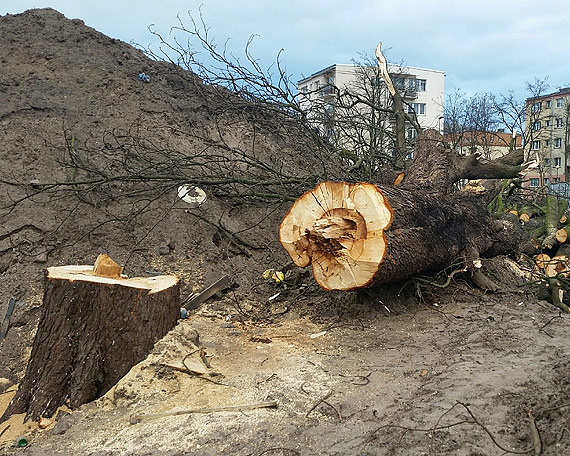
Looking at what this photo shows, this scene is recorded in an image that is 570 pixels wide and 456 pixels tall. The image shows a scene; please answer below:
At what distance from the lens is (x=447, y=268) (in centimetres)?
571

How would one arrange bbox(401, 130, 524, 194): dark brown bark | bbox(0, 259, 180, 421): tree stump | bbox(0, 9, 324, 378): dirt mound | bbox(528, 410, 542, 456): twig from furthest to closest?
bbox(0, 9, 324, 378): dirt mound → bbox(401, 130, 524, 194): dark brown bark → bbox(0, 259, 180, 421): tree stump → bbox(528, 410, 542, 456): twig

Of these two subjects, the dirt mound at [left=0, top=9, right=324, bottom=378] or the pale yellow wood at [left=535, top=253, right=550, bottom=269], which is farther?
the pale yellow wood at [left=535, top=253, right=550, bottom=269]

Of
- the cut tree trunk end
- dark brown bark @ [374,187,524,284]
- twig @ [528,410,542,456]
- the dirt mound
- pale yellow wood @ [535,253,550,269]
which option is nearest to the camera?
twig @ [528,410,542,456]

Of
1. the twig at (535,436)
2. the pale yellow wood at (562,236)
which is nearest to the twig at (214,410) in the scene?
the twig at (535,436)

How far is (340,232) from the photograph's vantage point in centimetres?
475

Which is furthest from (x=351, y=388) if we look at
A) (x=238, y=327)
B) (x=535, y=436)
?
(x=238, y=327)

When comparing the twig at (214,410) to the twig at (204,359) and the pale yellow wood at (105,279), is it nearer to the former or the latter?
the twig at (204,359)

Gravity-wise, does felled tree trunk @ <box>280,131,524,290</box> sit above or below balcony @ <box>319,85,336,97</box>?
below

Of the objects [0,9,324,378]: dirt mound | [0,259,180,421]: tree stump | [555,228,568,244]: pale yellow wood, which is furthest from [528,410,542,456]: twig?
[555,228,568,244]: pale yellow wood

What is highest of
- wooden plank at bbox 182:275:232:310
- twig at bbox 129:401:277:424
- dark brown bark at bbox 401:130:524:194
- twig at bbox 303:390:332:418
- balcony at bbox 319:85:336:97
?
balcony at bbox 319:85:336:97

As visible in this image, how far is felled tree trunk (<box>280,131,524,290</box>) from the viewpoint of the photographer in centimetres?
469

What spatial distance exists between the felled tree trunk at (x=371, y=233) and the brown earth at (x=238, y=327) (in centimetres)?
45

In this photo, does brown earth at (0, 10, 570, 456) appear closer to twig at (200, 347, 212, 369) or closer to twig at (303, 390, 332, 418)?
twig at (303, 390, 332, 418)

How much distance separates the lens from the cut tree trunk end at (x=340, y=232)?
4668 millimetres
